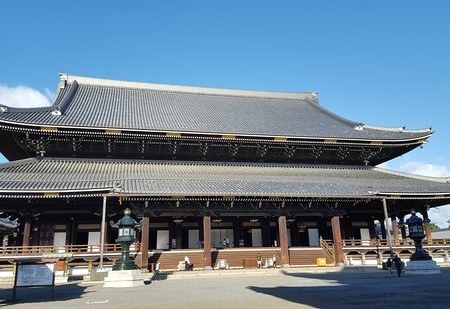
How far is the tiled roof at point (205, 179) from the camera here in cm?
2211

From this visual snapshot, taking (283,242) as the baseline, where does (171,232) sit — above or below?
above

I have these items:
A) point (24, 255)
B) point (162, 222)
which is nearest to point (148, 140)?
point (162, 222)

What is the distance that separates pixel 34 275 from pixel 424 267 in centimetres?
1928

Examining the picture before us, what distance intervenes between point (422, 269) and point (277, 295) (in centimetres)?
1252

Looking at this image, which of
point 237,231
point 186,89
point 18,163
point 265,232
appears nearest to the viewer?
point 18,163

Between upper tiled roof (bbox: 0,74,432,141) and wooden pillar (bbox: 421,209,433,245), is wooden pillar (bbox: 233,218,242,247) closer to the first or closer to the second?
upper tiled roof (bbox: 0,74,432,141)

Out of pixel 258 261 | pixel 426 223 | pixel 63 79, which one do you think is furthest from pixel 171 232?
pixel 63 79

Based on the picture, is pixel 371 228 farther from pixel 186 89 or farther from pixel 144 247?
pixel 186 89

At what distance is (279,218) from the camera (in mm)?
25391

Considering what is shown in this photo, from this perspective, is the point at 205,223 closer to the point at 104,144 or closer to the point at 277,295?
the point at 104,144

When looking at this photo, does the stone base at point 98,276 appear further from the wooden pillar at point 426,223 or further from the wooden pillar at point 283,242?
the wooden pillar at point 426,223

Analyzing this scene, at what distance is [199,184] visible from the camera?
24.2 metres

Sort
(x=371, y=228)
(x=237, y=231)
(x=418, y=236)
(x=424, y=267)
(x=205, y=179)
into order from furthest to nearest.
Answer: (x=371, y=228)
(x=237, y=231)
(x=205, y=179)
(x=418, y=236)
(x=424, y=267)

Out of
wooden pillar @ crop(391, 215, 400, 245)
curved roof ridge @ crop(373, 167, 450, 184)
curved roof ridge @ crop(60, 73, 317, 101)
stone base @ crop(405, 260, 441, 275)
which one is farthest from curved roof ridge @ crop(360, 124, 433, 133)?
stone base @ crop(405, 260, 441, 275)
